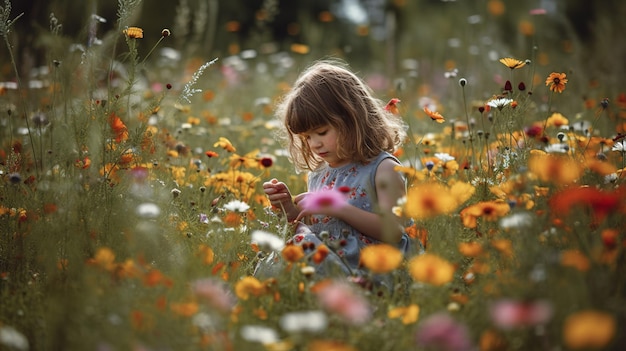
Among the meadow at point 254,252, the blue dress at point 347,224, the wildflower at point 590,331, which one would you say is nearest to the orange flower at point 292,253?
the meadow at point 254,252

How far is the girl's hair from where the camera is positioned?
2215 millimetres

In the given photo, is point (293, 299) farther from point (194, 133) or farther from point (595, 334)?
point (194, 133)

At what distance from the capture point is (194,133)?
→ 3.34 meters

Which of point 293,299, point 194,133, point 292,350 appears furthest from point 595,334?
point 194,133

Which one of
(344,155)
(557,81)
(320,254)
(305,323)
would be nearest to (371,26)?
(557,81)

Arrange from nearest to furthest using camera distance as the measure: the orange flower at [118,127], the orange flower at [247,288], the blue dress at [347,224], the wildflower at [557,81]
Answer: the orange flower at [247,288]
the blue dress at [347,224]
the orange flower at [118,127]
the wildflower at [557,81]

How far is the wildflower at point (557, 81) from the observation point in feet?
7.45

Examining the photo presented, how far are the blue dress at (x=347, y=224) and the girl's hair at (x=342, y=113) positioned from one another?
0.19ft

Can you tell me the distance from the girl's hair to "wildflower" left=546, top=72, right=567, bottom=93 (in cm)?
59

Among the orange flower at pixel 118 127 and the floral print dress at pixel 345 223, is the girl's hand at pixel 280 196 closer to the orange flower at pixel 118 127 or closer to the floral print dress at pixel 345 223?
the floral print dress at pixel 345 223

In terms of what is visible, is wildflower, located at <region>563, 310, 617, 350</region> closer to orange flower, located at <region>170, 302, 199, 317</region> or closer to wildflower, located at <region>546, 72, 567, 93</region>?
orange flower, located at <region>170, 302, 199, 317</region>

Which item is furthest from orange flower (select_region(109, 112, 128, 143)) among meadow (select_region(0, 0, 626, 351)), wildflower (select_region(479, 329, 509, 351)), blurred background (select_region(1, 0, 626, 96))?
blurred background (select_region(1, 0, 626, 96))

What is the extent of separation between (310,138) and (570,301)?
3.82 feet

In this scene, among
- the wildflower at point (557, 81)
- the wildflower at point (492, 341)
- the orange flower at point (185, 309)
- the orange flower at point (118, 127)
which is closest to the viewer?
the wildflower at point (492, 341)
